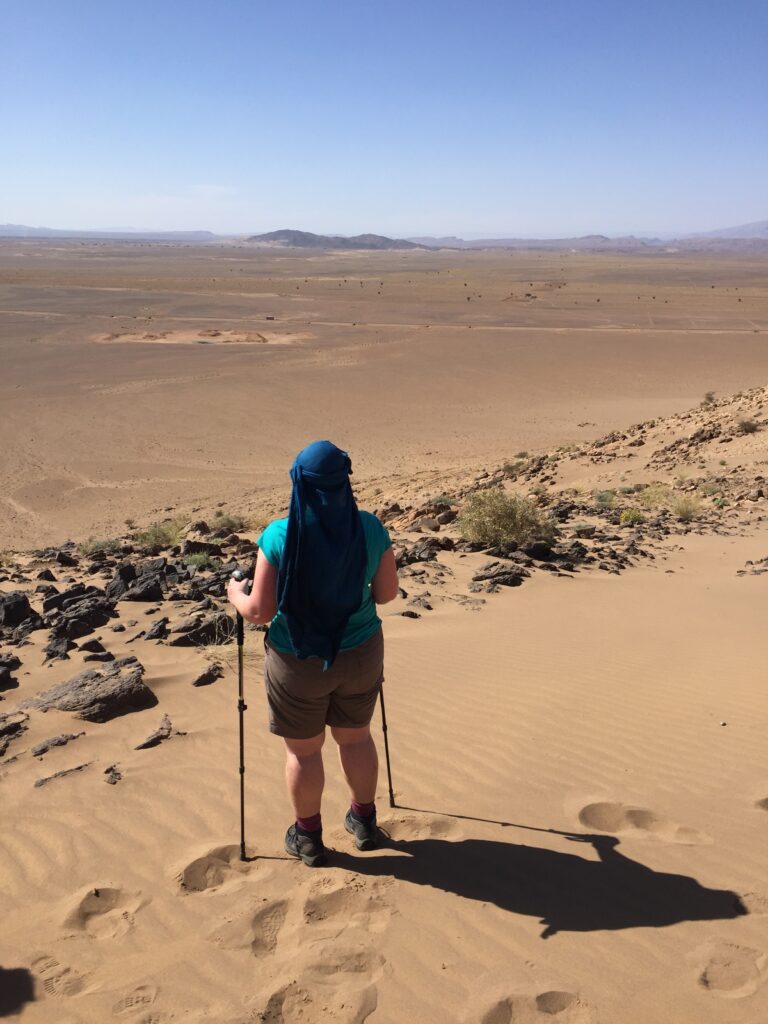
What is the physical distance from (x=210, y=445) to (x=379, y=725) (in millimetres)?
19659

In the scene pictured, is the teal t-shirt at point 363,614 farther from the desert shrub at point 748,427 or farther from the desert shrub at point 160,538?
the desert shrub at point 748,427

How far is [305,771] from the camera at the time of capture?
11.6ft

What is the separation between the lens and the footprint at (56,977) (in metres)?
2.94

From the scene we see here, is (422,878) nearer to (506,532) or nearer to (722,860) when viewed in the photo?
(722,860)

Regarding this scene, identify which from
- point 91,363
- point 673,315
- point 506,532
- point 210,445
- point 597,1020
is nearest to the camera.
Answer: point 597,1020

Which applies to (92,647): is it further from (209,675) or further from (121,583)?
(121,583)

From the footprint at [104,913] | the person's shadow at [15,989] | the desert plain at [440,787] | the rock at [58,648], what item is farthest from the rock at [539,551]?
the person's shadow at [15,989]

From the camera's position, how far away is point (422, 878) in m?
3.55

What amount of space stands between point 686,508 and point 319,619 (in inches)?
386

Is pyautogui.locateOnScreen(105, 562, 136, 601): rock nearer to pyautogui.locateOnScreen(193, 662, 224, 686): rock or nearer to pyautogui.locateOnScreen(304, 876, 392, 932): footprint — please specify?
pyautogui.locateOnScreen(193, 662, 224, 686): rock

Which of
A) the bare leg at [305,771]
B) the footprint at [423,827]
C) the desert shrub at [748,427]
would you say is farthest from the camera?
the desert shrub at [748,427]

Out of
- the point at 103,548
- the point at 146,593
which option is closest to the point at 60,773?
the point at 146,593

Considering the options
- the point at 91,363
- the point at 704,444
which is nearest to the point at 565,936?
the point at 704,444

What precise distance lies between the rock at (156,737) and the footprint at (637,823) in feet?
7.98
